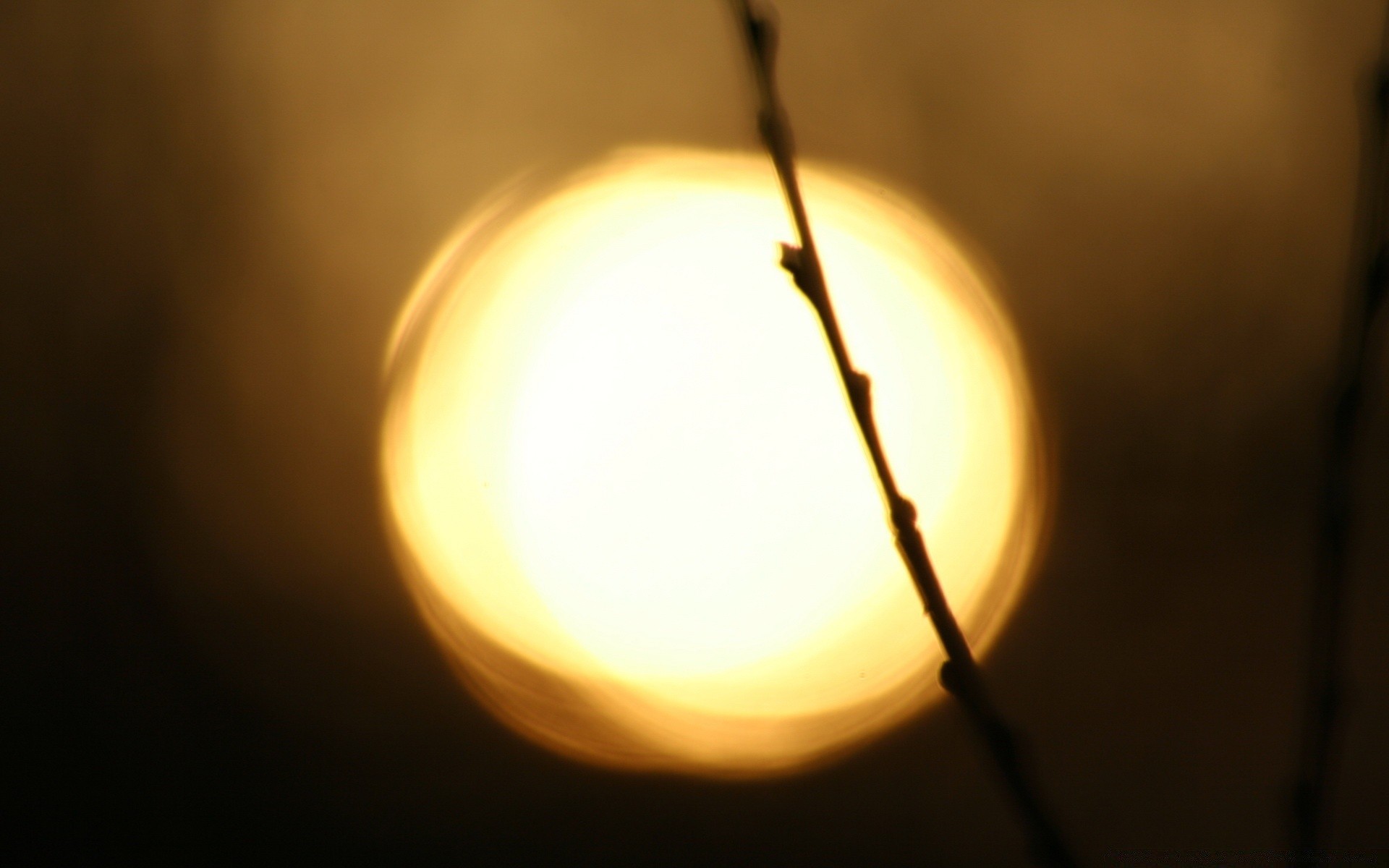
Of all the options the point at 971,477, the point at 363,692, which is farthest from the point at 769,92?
the point at 363,692

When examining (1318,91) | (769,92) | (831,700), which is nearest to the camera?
(769,92)

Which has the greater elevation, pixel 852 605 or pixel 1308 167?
pixel 1308 167

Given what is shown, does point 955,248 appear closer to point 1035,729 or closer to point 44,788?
point 1035,729
